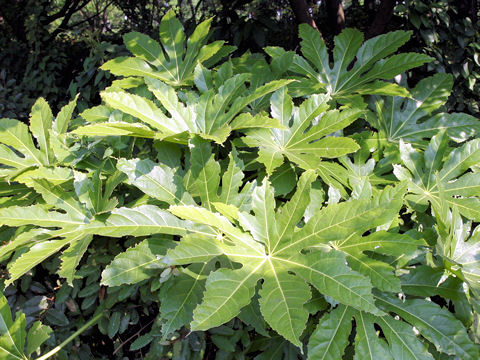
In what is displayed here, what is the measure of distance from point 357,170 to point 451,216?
0.40 metres

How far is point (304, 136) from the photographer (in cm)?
143

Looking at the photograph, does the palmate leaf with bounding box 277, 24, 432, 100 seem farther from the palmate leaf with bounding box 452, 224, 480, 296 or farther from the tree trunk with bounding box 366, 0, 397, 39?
the tree trunk with bounding box 366, 0, 397, 39

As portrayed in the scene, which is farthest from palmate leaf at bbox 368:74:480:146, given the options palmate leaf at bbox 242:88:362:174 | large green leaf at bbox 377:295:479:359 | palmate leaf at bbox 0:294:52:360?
palmate leaf at bbox 0:294:52:360

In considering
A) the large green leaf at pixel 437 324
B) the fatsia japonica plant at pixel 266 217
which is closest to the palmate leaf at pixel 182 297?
the fatsia japonica plant at pixel 266 217

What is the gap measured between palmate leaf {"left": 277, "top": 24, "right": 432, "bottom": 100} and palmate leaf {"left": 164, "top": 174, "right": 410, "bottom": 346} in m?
0.81

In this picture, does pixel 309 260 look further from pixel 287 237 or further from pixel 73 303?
pixel 73 303

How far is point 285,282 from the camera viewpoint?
3.29ft

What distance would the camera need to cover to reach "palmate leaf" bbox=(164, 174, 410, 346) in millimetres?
919

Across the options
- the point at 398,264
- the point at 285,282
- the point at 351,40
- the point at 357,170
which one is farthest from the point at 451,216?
the point at 351,40

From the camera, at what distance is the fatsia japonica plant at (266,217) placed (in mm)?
1027

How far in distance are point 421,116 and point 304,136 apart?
0.71 metres

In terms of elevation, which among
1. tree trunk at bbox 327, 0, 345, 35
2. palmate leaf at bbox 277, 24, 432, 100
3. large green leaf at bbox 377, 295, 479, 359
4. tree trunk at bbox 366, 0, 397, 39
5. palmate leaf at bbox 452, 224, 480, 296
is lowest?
large green leaf at bbox 377, 295, 479, 359

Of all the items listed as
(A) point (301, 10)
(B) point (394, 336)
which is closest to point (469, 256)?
(B) point (394, 336)

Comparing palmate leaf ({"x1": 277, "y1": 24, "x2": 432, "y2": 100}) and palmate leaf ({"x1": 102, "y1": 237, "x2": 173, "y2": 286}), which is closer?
palmate leaf ({"x1": 102, "y1": 237, "x2": 173, "y2": 286})
